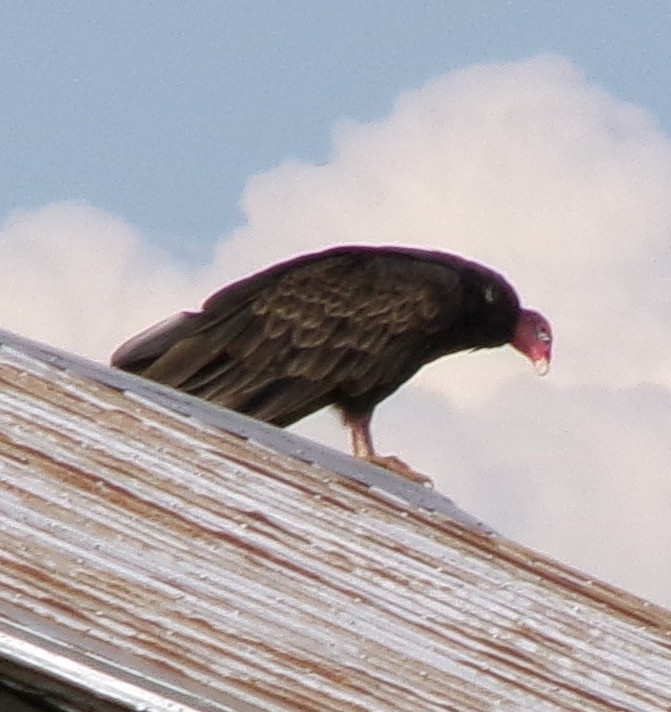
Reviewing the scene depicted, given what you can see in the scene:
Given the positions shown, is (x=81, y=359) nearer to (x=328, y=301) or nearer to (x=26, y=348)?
(x=26, y=348)

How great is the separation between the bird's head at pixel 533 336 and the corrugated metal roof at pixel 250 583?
3.47 meters

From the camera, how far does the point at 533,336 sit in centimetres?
1130

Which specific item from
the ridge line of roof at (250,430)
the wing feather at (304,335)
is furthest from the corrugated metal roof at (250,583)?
the wing feather at (304,335)

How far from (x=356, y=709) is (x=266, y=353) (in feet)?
14.8

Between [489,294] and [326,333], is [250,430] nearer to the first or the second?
[326,333]

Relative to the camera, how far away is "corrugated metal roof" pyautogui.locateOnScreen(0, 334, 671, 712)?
517 centimetres

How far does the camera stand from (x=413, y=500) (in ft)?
24.4

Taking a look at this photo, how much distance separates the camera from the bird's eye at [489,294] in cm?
1092

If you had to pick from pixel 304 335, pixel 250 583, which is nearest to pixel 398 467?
pixel 304 335

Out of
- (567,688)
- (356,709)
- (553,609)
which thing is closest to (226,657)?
(356,709)

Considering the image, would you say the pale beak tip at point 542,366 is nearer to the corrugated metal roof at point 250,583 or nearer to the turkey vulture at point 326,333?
the turkey vulture at point 326,333

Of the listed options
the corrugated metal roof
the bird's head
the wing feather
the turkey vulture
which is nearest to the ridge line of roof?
the corrugated metal roof

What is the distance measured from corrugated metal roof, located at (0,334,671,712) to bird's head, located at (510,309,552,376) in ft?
11.4

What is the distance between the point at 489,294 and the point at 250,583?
200 inches
